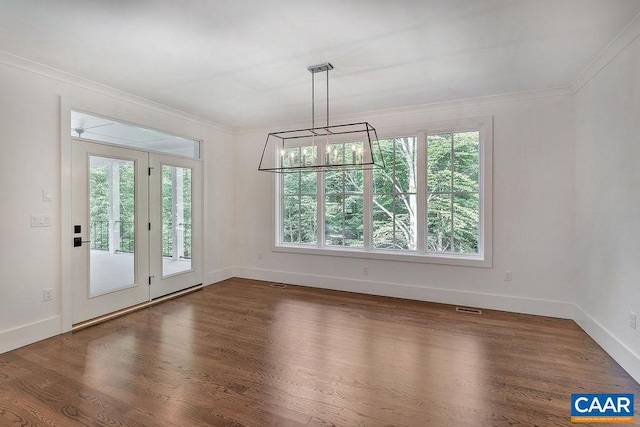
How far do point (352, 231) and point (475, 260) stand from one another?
179 centimetres

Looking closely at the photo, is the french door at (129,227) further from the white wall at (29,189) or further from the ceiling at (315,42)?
the ceiling at (315,42)

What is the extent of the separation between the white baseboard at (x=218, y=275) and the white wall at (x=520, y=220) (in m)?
2.58

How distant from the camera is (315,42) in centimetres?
267

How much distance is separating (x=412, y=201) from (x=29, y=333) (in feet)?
15.3

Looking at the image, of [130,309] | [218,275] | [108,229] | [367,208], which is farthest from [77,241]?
[367,208]

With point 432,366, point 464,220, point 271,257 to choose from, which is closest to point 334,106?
point 464,220

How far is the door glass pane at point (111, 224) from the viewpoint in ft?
12.2

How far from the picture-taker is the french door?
3598 millimetres

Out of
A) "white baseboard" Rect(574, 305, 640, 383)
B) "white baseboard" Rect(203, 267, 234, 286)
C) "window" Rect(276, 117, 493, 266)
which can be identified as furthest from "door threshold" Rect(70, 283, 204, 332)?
"white baseboard" Rect(574, 305, 640, 383)

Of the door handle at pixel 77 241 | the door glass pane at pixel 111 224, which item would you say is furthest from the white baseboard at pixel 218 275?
→ the door handle at pixel 77 241

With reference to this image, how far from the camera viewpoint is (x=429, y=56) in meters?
2.95

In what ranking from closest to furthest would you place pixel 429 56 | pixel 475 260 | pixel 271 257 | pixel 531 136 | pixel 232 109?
pixel 429 56 → pixel 531 136 → pixel 475 260 → pixel 232 109 → pixel 271 257

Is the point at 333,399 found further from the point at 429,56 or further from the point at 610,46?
the point at 610,46

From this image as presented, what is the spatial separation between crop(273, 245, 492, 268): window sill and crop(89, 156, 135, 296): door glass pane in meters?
2.25
